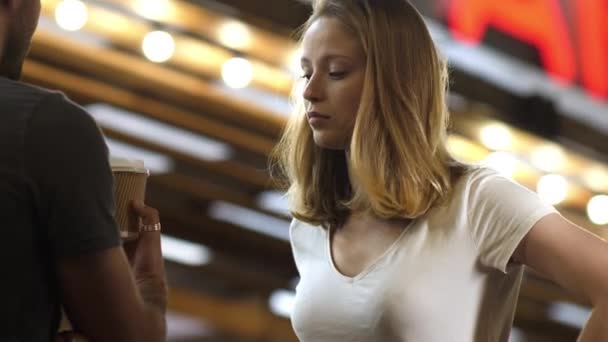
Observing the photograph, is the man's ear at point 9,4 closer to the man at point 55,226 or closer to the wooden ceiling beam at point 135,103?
the man at point 55,226

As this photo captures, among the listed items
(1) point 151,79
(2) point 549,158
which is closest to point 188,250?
(1) point 151,79

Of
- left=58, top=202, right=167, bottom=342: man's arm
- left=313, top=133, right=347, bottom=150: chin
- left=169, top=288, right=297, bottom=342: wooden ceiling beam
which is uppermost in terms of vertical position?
left=313, top=133, right=347, bottom=150: chin

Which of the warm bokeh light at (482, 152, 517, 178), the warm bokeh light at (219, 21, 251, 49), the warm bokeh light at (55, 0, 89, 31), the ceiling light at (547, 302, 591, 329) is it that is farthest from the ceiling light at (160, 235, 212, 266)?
the ceiling light at (547, 302, 591, 329)

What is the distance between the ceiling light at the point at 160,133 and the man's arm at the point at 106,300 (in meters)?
5.74

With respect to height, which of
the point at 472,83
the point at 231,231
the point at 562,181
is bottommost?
the point at 231,231

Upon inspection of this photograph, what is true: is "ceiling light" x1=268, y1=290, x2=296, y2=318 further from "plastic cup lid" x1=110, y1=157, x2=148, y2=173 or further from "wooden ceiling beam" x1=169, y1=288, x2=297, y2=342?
"plastic cup lid" x1=110, y1=157, x2=148, y2=173

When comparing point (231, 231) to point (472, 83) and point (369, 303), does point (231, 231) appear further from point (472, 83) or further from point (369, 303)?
point (369, 303)

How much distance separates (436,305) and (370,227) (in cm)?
22

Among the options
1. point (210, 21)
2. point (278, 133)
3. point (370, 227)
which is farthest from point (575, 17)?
point (370, 227)

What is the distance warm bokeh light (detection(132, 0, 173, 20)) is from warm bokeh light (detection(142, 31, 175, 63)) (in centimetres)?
29

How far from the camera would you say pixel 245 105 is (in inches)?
284

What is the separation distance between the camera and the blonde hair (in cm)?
198

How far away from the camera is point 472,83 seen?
7.10 metres

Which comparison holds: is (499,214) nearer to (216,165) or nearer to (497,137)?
(497,137)
